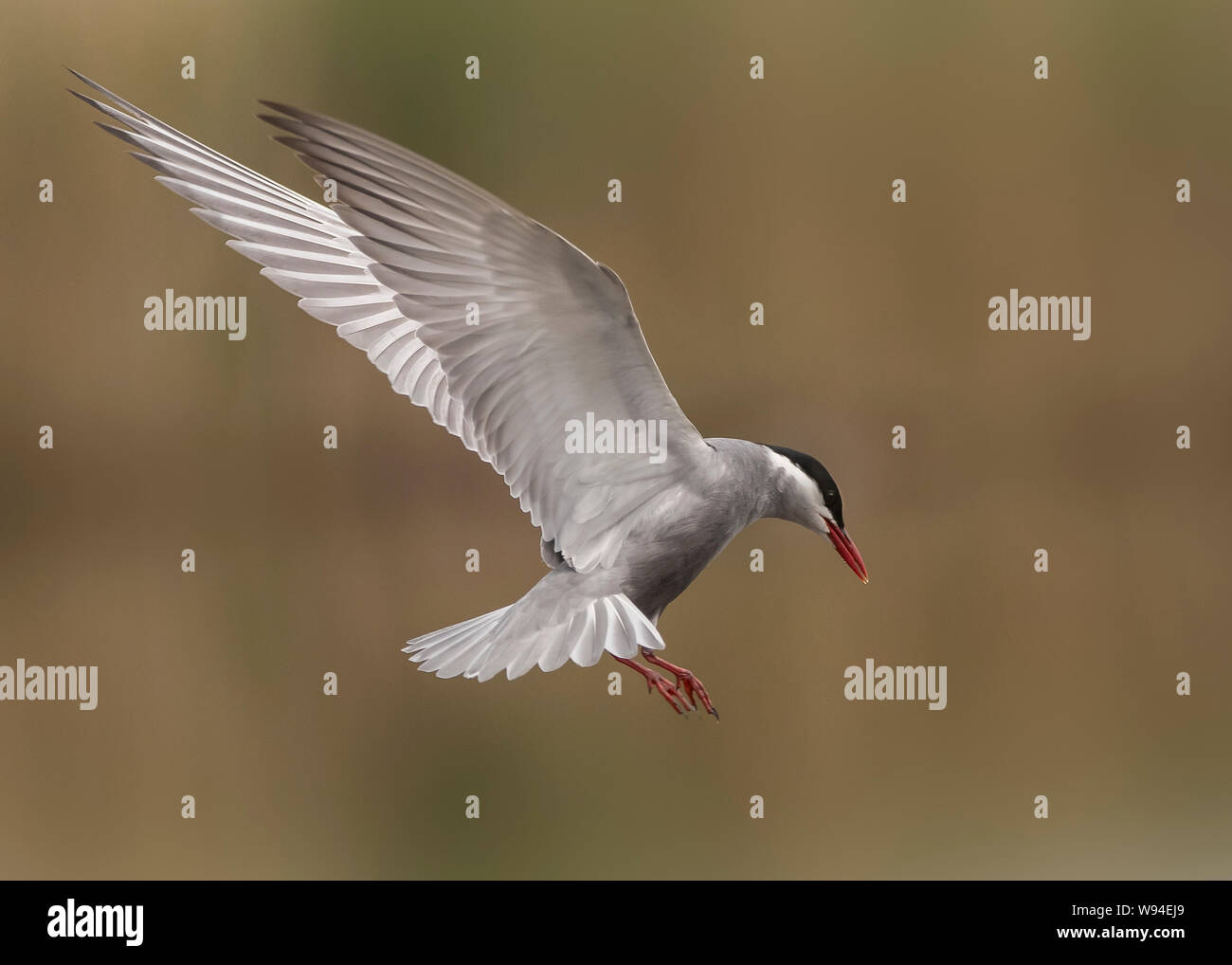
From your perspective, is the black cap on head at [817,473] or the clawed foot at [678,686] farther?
the black cap on head at [817,473]

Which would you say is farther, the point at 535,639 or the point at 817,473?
the point at 817,473

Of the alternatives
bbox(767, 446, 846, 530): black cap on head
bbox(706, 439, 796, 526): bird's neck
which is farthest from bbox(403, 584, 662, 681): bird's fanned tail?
bbox(767, 446, 846, 530): black cap on head

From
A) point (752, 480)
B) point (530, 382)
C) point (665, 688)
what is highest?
point (530, 382)

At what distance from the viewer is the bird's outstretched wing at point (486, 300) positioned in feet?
4.90

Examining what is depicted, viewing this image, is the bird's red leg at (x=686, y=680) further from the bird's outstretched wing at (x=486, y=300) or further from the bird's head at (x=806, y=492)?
the bird's head at (x=806, y=492)

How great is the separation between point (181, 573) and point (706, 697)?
390 cm

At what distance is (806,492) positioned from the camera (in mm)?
1728

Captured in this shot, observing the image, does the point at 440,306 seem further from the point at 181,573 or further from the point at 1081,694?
the point at 181,573

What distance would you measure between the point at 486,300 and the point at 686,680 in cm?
48

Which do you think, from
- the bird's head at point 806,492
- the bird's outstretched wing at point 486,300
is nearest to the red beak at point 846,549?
the bird's head at point 806,492

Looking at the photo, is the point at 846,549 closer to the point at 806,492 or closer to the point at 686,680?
the point at 806,492

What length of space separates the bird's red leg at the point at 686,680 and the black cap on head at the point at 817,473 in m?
0.30

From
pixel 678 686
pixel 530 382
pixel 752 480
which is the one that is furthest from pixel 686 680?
pixel 530 382

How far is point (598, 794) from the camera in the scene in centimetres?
325
